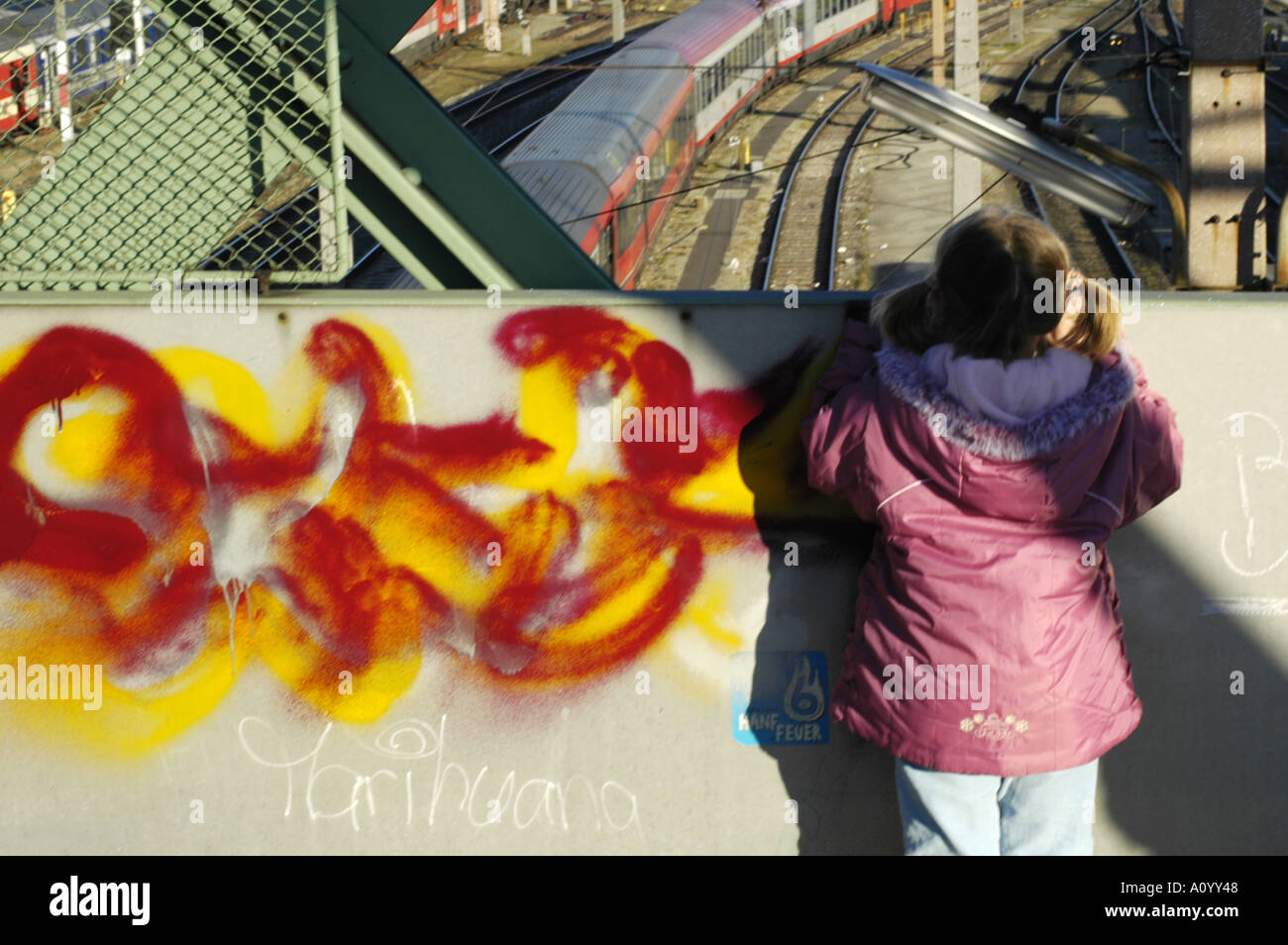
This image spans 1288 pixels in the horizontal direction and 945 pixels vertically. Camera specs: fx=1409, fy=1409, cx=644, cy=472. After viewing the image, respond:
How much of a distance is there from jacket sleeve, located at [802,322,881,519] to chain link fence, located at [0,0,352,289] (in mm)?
1133

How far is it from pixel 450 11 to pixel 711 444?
1374 inches

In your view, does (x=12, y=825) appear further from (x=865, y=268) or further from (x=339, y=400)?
(x=865, y=268)

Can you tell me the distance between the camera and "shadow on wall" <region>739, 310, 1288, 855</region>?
3014 millimetres

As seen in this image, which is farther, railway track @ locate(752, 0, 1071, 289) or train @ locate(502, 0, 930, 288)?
railway track @ locate(752, 0, 1071, 289)

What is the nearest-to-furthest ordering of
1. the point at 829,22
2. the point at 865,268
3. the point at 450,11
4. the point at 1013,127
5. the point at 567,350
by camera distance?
the point at 567,350 → the point at 1013,127 → the point at 865,268 → the point at 829,22 → the point at 450,11

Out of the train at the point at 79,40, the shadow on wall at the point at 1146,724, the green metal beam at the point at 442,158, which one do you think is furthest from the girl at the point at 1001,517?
A: the train at the point at 79,40

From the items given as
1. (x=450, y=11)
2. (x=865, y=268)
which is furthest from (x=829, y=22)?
(x=865, y=268)

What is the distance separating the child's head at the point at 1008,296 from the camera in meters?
2.55

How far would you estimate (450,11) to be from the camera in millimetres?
35562

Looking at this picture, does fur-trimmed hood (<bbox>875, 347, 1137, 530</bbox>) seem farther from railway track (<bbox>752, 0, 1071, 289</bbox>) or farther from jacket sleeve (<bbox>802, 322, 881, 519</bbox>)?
railway track (<bbox>752, 0, 1071, 289</bbox>)

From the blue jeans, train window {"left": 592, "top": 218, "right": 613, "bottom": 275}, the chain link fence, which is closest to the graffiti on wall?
the chain link fence

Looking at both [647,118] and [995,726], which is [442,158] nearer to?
[995,726]

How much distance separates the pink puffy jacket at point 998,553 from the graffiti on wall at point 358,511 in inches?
16.5

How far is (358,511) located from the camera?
3.05 meters
